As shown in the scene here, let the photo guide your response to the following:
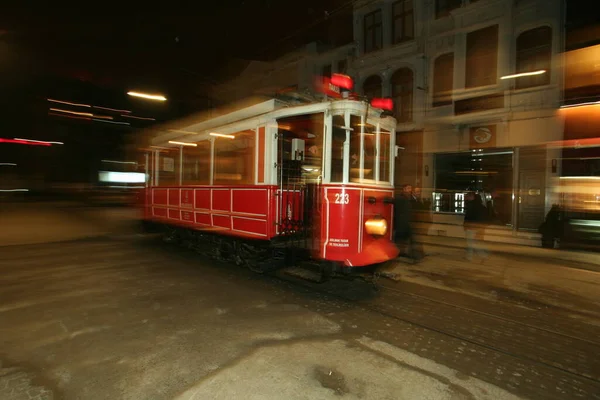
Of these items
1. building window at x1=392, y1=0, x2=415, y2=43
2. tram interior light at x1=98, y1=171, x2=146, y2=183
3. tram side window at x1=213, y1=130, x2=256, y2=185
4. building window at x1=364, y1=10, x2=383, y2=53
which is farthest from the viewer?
tram interior light at x1=98, y1=171, x2=146, y2=183

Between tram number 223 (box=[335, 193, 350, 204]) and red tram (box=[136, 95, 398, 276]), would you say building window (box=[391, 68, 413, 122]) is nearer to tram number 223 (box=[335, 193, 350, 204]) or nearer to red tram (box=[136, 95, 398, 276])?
red tram (box=[136, 95, 398, 276])

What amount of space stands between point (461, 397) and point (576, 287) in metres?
5.16

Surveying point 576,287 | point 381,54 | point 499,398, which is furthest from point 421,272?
point 381,54

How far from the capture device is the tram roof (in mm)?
6031

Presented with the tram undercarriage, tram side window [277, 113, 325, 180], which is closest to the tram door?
tram side window [277, 113, 325, 180]

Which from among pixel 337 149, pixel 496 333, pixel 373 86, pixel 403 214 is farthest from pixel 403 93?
pixel 496 333

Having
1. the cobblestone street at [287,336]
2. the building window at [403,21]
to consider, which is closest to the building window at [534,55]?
the building window at [403,21]

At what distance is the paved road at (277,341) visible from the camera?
10.0ft

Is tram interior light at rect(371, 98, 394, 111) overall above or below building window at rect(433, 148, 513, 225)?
above

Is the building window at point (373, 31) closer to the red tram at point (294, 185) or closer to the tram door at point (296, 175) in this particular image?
the red tram at point (294, 185)

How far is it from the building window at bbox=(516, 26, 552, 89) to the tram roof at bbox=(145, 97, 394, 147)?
932 cm

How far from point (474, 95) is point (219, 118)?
A: 10.5m

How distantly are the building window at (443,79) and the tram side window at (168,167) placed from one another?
10.7 meters

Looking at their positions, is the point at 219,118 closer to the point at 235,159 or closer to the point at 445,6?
the point at 235,159
